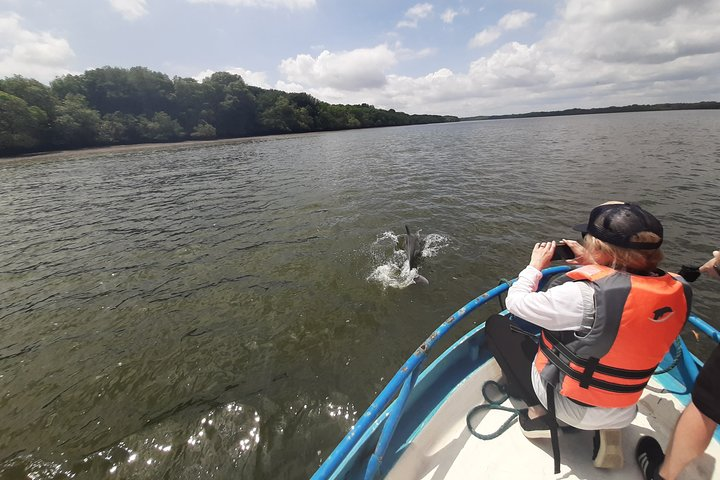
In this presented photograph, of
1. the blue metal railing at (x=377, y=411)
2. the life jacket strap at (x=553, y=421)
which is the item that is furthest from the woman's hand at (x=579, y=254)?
the blue metal railing at (x=377, y=411)

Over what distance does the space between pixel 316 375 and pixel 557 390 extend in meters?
4.25

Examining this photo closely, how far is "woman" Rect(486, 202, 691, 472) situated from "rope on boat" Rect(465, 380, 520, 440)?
0.63m

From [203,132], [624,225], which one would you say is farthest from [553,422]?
[203,132]

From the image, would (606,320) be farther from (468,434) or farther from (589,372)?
(468,434)

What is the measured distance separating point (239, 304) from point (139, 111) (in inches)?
4139

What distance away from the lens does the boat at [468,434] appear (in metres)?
2.84

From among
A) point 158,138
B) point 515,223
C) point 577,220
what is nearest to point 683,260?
point 577,220

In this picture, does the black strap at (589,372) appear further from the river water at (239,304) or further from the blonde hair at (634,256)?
the river water at (239,304)

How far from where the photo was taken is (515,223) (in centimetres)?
1268

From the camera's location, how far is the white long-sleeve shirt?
7.49ft

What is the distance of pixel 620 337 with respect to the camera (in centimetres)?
225

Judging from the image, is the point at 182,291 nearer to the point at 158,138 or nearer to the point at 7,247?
the point at 7,247

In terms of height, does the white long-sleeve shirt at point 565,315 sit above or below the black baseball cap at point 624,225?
below

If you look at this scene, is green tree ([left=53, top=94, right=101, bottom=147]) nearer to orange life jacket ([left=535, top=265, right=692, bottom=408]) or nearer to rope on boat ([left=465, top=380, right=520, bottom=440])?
rope on boat ([left=465, top=380, right=520, bottom=440])
